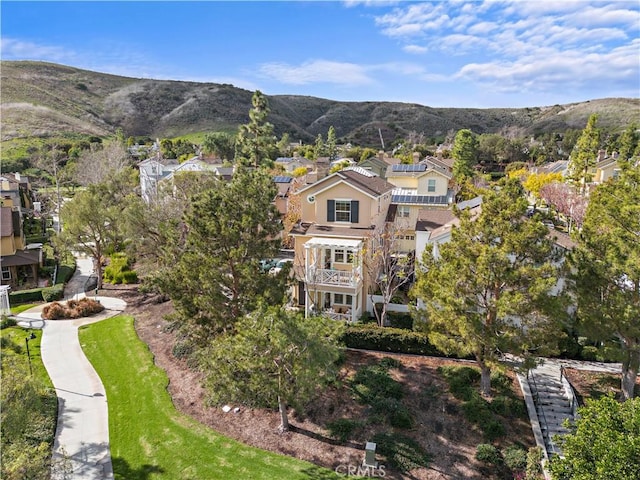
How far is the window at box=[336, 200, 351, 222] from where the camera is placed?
2581 cm

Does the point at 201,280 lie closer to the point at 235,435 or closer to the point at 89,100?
the point at 235,435

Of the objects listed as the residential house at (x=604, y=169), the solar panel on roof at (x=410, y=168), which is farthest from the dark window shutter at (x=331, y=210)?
the residential house at (x=604, y=169)

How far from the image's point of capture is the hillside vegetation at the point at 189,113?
110 m

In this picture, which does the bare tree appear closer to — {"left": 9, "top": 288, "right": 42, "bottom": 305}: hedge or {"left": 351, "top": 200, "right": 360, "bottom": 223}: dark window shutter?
{"left": 351, "top": 200, "right": 360, "bottom": 223}: dark window shutter

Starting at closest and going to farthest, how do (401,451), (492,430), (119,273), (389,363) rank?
(401,451), (492,430), (389,363), (119,273)

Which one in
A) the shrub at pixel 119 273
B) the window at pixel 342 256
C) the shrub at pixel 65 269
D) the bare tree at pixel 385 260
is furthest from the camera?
the shrub at pixel 119 273

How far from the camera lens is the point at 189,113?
479ft

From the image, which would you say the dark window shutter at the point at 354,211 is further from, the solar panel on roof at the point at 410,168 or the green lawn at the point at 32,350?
the solar panel on roof at the point at 410,168

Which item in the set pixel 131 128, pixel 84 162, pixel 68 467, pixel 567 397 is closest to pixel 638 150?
pixel 567 397

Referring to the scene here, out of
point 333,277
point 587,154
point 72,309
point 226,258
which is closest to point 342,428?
point 226,258

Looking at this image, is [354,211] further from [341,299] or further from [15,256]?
[15,256]

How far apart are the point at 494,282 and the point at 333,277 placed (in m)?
10.1

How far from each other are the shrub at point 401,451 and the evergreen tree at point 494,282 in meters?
4.25

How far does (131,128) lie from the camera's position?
13288 cm
